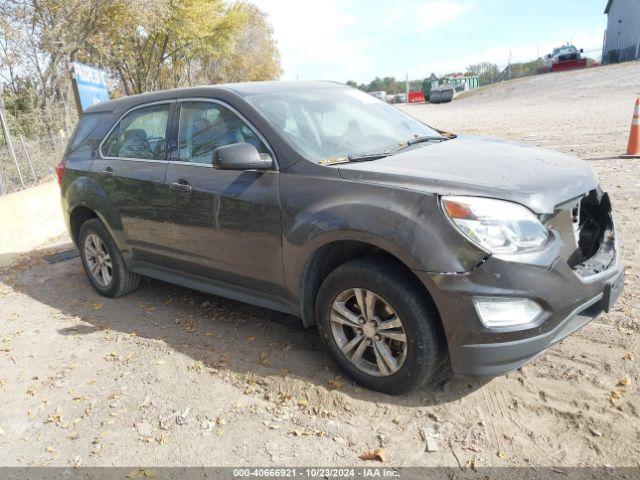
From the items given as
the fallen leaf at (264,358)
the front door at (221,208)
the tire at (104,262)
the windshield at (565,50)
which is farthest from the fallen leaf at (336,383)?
the windshield at (565,50)

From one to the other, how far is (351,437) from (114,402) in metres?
1.63

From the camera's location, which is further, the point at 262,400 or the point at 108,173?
the point at 108,173

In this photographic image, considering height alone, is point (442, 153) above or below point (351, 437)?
above

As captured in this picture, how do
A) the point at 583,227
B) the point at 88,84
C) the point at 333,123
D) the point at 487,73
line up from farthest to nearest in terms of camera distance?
the point at 487,73 < the point at 88,84 < the point at 333,123 < the point at 583,227

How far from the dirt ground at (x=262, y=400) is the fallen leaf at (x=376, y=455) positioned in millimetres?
27

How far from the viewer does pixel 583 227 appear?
336cm

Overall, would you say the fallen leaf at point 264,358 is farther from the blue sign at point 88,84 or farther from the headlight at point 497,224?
the blue sign at point 88,84

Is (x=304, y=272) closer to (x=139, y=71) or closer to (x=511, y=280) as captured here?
(x=511, y=280)

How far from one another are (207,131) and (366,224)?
1744mm

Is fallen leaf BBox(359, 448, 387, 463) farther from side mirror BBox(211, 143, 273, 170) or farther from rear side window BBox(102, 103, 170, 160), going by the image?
rear side window BBox(102, 103, 170, 160)

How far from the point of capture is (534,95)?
110 ft

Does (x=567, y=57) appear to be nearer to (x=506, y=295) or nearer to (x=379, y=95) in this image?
(x=379, y=95)

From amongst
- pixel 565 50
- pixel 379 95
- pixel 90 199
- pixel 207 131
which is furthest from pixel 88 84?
pixel 565 50

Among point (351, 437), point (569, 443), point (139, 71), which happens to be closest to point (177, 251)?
point (351, 437)
